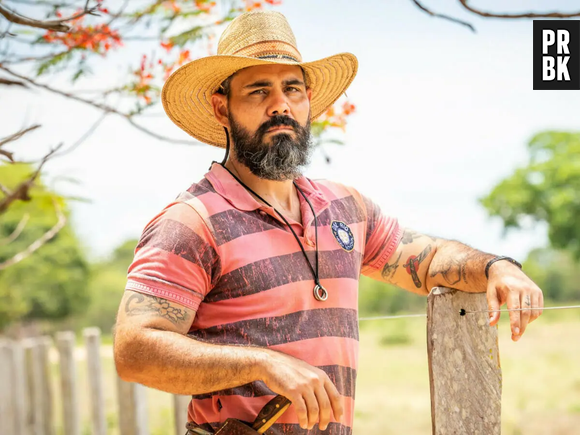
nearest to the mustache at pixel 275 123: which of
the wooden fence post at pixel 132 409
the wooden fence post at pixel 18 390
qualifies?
the wooden fence post at pixel 132 409

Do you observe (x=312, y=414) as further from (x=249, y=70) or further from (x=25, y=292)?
(x=25, y=292)

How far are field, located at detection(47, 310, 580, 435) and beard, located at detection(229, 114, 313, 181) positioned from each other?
9039mm

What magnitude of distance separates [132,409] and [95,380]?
1255 millimetres

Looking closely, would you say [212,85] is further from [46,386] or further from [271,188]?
[46,386]

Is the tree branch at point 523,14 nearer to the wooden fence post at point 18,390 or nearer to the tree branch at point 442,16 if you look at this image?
the tree branch at point 442,16

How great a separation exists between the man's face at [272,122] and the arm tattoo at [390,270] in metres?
0.52

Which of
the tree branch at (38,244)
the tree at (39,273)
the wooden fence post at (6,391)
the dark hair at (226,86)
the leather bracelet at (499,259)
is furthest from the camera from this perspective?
the tree at (39,273)

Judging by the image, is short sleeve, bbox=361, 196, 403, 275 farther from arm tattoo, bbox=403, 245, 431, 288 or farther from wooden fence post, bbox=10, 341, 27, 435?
wooden fence post, bbox=10, 341, 27, 435

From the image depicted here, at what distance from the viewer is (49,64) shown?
12.5ft

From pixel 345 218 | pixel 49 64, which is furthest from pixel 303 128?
pixel 49 64

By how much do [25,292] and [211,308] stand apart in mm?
23870

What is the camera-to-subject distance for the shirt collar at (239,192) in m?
2.10

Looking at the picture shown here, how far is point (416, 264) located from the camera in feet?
7.94

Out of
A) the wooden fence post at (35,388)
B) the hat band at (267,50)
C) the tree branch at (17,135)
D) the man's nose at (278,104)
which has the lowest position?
the wooden fence post at (35,388)
